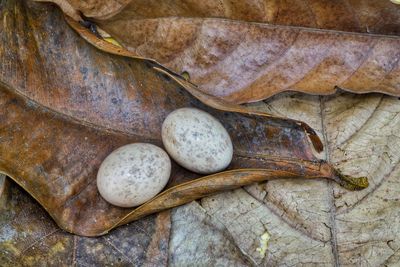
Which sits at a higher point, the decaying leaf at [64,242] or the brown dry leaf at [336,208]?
the brown dry leaf at [336,208]

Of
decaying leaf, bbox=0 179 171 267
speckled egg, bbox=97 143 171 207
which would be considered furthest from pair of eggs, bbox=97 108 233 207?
decaying leaf, bbox=0 179 171 267

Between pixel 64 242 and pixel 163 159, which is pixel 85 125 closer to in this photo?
pixel 163 159

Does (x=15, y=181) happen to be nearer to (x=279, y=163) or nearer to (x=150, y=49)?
(x=150, y=49)

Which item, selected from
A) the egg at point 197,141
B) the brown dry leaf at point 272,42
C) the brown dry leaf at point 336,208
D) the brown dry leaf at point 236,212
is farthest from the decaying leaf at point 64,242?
the brown dry leaf at point 272,42

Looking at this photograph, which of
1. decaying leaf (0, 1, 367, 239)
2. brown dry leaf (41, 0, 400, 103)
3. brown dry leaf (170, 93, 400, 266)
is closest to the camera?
brown dry leaf (170, 93, 400, 266)

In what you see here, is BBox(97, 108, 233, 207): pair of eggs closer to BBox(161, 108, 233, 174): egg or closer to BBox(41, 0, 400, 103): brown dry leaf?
BBox(161, 108, 233, 174): egg

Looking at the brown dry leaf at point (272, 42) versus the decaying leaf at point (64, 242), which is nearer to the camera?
the decaying leaf at point (64, 242)

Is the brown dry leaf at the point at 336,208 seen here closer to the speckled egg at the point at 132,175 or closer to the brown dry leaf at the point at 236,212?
the brown dry leaf at the point at 236,212

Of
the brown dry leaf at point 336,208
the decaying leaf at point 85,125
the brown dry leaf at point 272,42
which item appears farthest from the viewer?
the brown dry leaf at point 272,42
